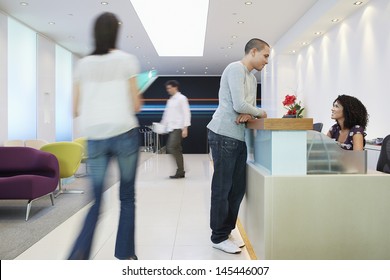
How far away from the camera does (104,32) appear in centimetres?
182

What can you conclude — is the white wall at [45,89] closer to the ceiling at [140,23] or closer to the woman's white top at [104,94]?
the ceiling at [140,23]

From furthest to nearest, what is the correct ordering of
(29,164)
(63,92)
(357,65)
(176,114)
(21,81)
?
1. (63,92)
2. (21,81)
3. (176,114)
4. (357,65)
5. (29,164)

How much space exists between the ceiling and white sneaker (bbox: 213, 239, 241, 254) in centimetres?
494

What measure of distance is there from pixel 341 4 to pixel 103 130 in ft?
17.0

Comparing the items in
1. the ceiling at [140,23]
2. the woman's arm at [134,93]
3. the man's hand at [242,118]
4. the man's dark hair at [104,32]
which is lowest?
the man's hand at [242,118]

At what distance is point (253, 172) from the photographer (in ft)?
7.54

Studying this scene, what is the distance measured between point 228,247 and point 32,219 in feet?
6.68

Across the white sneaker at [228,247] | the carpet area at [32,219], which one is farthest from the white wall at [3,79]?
the white sneaker at [228,247]

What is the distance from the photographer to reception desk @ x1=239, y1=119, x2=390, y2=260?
1.94m

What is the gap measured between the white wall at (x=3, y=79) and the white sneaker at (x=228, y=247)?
20.0ft

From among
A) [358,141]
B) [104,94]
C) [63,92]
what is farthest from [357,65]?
[63,92]

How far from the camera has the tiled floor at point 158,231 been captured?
2.40 metres

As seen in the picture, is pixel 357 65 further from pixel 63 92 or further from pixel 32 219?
pixel 63 92

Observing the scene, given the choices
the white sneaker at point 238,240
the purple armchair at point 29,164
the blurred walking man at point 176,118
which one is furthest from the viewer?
the blurred walking man at point 176,118
